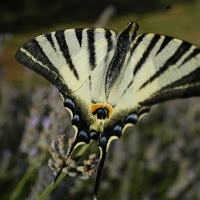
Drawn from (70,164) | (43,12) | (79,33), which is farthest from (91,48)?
(43,12)

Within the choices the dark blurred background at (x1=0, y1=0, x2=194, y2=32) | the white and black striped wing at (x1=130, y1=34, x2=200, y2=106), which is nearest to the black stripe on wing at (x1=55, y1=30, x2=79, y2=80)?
the white and black striped wing at (x1=130, y1=34, x2=200, y2=106)

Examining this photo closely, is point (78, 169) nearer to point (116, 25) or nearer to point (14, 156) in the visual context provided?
point (14, 156)

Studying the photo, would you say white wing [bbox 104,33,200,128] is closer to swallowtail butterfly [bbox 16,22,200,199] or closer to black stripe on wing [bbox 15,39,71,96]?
swallowtail butterfly [bbox 16,22,200,199]

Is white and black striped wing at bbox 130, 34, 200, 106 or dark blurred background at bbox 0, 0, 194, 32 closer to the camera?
white and black striped wing at bbox 130, 34, 200, 106

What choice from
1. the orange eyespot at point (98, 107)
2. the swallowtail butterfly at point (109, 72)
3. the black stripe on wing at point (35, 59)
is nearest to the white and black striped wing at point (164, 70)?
the swallowtail butterfly at point (109, 72)

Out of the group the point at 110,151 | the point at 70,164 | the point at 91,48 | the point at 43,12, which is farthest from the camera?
the point at 43,12

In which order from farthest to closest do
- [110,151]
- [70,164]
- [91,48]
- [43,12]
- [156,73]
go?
[43,12] < [110,151] < [91,48] < [156,73] < [70,164]

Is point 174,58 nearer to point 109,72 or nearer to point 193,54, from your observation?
point 193,54

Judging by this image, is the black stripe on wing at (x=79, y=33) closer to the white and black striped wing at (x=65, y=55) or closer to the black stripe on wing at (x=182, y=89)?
the white and black striped wing at (x=65, y=55)
